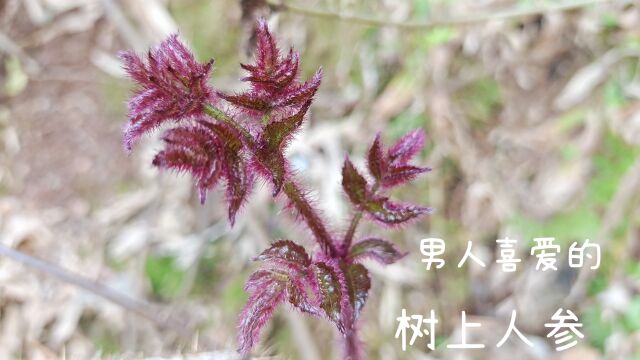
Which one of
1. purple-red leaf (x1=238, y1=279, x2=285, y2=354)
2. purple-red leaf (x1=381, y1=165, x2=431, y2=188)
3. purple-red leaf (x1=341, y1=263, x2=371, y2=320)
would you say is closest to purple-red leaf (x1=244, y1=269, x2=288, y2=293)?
purple-red leaf (x1=238, y1=279, x2=285, y2=354)

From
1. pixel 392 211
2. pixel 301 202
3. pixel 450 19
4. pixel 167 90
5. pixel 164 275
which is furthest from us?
pixel 164 275

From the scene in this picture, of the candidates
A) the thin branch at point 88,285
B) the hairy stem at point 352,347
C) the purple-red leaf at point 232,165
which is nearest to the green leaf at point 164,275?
the thin branch at point 88,285

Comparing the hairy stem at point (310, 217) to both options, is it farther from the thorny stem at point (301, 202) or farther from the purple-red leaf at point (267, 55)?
the purple-red leaf at point (267, 55)

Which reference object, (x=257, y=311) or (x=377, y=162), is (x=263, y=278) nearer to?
(x=257, y=311)

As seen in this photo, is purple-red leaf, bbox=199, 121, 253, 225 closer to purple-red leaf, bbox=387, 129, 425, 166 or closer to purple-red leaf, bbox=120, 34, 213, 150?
purple-red leaf, bbox=120, 34, 213, 150

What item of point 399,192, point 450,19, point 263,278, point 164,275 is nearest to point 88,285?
point 164,275
